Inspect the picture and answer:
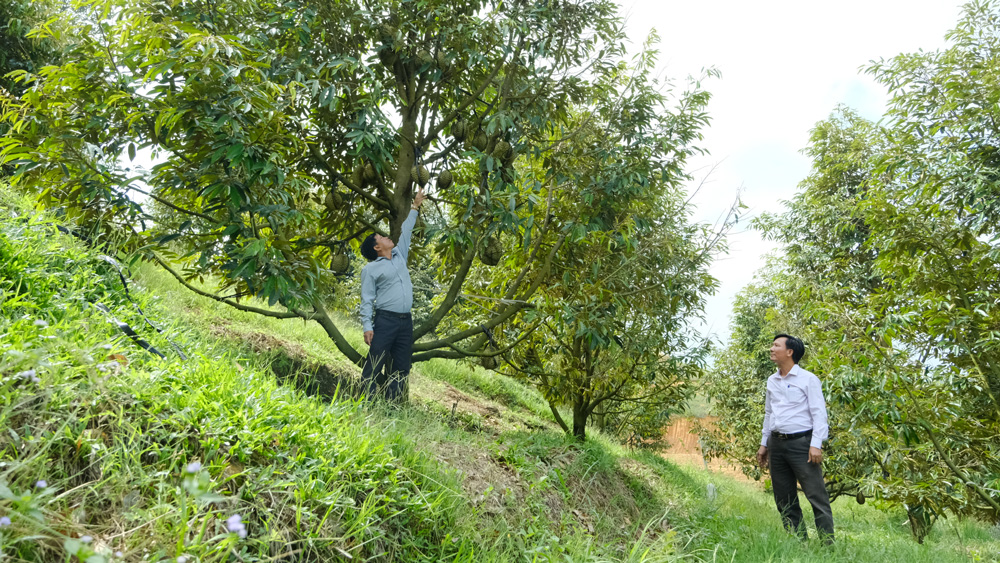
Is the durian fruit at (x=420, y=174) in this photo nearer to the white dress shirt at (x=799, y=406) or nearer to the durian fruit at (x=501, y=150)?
the durian fruit at (x=501, y=150)

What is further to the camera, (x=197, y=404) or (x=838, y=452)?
(x=838, y=452)

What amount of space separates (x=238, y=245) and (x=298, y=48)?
202 centimetres

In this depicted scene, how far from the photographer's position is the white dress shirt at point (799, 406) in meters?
4.46

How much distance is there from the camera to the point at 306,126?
5246 millimetres

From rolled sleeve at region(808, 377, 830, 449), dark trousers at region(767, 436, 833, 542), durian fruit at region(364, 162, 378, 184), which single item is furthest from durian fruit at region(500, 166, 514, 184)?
dark trousers at region(767, 436, 833, 542)

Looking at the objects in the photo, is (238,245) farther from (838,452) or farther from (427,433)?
(838,452)

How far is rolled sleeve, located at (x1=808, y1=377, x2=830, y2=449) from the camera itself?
4.43 m

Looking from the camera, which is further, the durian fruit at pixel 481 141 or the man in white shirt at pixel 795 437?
the durian fruit at pixel 481 141

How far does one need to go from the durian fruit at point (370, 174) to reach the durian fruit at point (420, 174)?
38 centimetres

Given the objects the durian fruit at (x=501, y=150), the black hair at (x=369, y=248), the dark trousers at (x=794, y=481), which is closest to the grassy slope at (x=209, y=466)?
the dark trousers at (x=794, y=481)

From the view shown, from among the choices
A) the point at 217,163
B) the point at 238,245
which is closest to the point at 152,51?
the point at 217,163

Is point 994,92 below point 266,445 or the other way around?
the other way around

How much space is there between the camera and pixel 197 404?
2.24 meters

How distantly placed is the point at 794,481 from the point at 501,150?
369 cm
